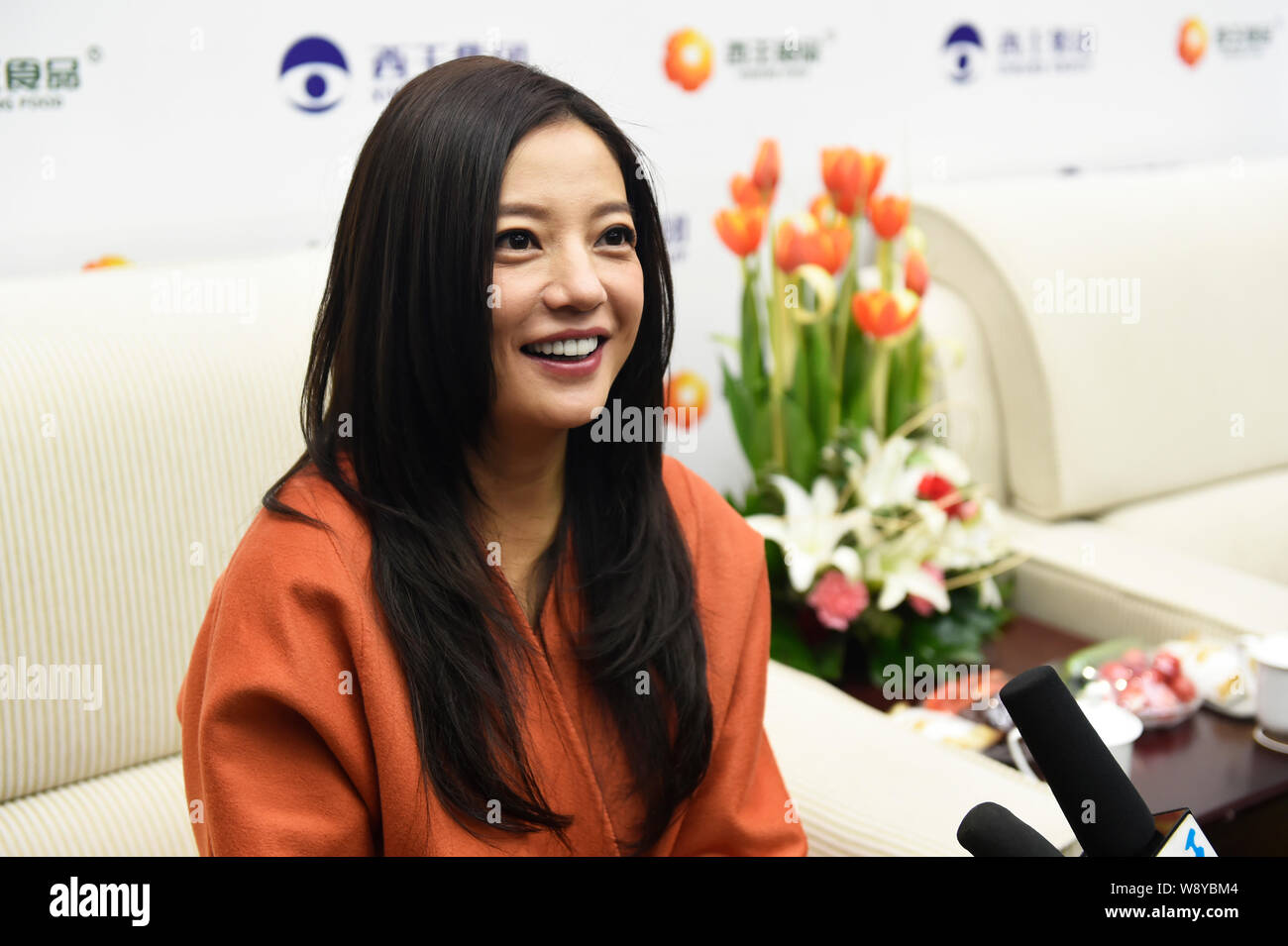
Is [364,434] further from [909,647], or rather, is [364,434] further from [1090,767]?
[909,647]

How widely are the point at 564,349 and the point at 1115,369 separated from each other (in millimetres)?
1635

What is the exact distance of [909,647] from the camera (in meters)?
1.78

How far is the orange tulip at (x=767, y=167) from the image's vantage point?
189 cm

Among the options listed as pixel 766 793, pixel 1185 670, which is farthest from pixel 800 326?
pixel 766 793

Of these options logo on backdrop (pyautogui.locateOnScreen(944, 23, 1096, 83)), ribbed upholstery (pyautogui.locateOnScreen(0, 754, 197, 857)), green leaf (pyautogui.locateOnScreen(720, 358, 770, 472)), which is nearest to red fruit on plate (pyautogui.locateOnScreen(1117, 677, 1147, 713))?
green leaf (pyautogui.locateOnScreen(720, 358, 770, 472))

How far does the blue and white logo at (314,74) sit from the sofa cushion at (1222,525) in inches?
61.1

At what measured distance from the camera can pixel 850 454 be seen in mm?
Result: 1860

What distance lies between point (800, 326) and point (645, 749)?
1.09m

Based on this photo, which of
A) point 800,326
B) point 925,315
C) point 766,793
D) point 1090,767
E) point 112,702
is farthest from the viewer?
point 925,315

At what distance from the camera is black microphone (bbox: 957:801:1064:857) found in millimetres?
449

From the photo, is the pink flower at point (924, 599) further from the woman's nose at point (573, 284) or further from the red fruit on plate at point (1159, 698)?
the woman's nose at point (573, 284)

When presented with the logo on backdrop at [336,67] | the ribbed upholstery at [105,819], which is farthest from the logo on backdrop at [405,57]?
the ribbed upholstery at [105,819]

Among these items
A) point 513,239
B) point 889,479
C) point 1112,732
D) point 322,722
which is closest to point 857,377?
point 889,479

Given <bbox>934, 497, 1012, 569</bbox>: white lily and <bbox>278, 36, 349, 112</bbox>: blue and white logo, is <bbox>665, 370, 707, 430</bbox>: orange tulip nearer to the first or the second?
<bbox>934, 497, 1012, 569</bbox>: white lily
